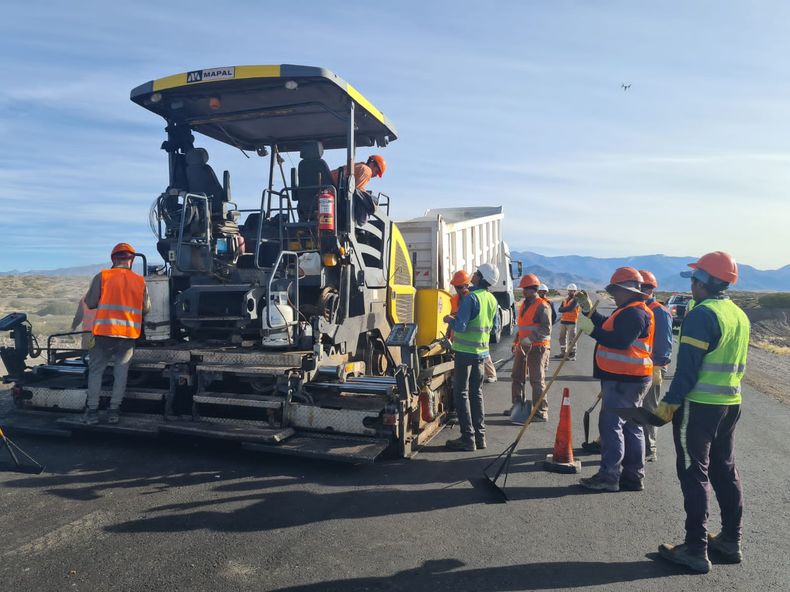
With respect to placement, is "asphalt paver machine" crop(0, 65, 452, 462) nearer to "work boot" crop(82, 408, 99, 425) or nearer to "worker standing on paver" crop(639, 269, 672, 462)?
"work boot" crop(82, 408, 99, 425)

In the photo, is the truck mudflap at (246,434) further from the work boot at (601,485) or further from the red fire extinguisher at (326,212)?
the red fire extinguisher at (326,212)

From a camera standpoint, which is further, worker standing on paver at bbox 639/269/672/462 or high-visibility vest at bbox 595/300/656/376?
worker standing on paver at bbox 639/269/672/462

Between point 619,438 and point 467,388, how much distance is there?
1.59m

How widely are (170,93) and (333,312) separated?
301cm

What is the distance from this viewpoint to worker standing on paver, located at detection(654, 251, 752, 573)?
11.8ft

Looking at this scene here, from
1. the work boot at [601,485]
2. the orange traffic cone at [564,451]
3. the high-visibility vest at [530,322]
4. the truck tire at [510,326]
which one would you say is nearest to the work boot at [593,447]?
the orange traffic cone at [564,451]

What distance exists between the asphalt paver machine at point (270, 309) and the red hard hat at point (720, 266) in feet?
8.23

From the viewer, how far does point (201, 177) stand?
6.95 meters

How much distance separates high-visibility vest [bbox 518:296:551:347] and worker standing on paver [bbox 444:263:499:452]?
5.87 feet

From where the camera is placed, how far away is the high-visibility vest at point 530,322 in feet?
24.6

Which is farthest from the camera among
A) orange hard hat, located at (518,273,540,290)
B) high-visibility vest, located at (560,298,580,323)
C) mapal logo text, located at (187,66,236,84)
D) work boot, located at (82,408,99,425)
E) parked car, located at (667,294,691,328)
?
parked car, located at (667,294,691,328)

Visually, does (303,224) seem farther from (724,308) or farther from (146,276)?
(724,308)

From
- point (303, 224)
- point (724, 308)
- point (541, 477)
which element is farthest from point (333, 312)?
point (724, 308)

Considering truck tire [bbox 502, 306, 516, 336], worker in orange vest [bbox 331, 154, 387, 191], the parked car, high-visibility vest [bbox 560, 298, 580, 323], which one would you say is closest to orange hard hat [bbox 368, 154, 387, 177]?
worker in orange vest [bbox 331, 154, 387, 191]
